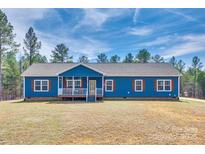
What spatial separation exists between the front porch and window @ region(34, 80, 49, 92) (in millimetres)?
1145

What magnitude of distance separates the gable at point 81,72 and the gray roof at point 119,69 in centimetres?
50

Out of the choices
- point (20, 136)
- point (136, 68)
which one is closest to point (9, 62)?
point (136, 68)

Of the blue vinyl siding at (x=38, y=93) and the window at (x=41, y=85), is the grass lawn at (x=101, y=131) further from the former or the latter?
the window at (x=41, y=85)

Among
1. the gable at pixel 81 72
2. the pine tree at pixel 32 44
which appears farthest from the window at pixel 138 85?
the pine tree at pixel 32 44

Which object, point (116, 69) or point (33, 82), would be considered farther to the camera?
point (116, 69)

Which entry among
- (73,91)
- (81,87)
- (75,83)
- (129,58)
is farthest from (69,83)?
(129,58)

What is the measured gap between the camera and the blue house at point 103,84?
74.3ft

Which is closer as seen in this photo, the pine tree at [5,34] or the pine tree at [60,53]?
the pine tree at [5,34]
